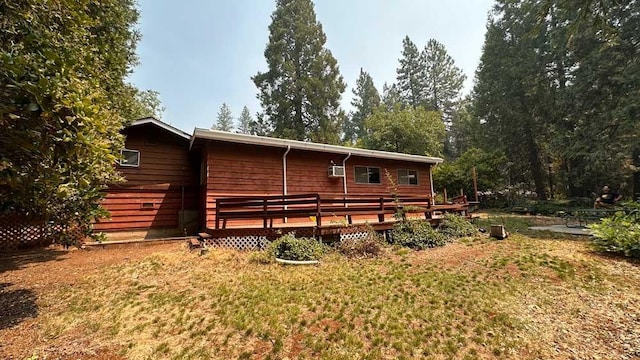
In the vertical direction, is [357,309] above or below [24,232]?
below

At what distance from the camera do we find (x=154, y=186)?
372 inches

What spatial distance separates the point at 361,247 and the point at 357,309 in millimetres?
2959

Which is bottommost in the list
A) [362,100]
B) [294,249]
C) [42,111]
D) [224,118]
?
[294,249]

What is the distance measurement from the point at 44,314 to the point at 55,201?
224 cm

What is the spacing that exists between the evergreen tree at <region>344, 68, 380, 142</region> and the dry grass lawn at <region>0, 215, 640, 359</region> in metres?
34.9

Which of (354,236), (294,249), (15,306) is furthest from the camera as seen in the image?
(354,236)

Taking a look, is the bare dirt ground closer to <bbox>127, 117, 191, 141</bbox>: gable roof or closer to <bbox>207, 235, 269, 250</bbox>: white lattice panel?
<bbox>207, 235, 269, 250</bbox>: white lattice panel

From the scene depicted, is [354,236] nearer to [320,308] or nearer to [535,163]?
[320,308]

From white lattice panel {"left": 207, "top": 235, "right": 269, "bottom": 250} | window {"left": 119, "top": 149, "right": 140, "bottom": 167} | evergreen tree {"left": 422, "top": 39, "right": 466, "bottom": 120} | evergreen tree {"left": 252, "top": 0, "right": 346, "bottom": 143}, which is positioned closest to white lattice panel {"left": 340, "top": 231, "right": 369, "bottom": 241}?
white lattice panel {"left": 207, "top": 235, "right": 269, "bottom": 250}

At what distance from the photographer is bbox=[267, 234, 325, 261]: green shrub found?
21.3ft

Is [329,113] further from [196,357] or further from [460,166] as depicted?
[196,357]

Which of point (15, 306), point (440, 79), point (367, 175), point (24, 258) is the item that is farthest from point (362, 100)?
point (15, 306)

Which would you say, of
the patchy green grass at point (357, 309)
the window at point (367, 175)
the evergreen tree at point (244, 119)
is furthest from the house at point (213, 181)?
the evergreen tree at point (244, 119)

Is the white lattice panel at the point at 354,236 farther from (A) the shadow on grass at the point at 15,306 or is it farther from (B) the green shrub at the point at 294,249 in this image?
(A) the shadow on grass at the point at 15,306
